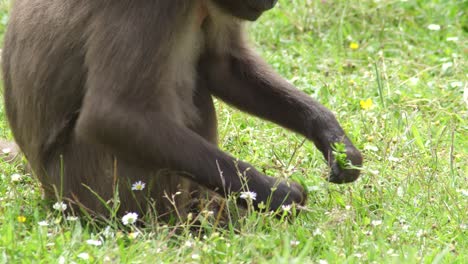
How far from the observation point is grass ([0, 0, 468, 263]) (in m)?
4.92

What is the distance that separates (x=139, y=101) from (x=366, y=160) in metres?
1.85

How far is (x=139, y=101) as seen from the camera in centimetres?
518

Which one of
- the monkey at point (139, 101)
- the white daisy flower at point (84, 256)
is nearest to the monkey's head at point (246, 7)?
the monkey at point (139, 101)

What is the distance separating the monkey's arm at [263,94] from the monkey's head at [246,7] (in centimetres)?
58

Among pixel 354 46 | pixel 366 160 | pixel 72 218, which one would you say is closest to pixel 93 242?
pixel 72 218

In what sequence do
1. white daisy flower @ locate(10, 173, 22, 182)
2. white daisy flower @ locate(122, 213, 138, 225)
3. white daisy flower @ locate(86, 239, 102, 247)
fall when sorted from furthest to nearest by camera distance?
white daisy flower @ locate(10, 173, 22, 182), white daisy flower @ locate(122, 213, 138, 225), white daisy flower @ locate(86, 239, 102, 247)

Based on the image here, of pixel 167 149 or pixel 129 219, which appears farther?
pixel 167 149

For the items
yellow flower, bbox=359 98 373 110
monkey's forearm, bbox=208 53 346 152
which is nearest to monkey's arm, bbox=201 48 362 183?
monkey's forearm, bbox=208 53 346 152

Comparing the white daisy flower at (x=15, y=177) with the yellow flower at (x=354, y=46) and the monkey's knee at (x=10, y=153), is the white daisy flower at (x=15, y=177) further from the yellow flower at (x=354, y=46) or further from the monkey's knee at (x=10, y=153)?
the yellow flower at (x=354, y=46)

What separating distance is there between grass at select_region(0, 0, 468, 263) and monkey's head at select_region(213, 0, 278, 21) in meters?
0.85

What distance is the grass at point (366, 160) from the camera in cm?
492

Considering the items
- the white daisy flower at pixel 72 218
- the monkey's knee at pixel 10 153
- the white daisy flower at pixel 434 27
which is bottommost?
the monkey's knee at pixel 10 153

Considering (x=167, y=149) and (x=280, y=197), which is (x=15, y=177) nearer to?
(x=167, y=149)

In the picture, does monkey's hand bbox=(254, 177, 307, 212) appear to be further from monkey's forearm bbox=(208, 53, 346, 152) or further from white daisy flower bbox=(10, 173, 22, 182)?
white daisy flower bbox=(10, 173, 22, 182)
